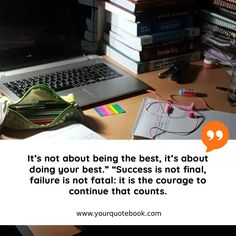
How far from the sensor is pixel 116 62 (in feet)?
4.77

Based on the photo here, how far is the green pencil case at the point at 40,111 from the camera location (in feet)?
3.38

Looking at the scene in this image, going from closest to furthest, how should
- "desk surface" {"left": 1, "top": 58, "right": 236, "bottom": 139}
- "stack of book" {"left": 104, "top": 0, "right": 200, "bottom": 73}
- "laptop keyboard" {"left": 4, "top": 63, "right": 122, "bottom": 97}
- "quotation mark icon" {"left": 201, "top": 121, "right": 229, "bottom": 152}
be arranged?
1. "quotation mark icon" {"left": 201, "top": 121, "right": 229, "bottom": 152}
2. "desk surface" {"left": 1, "top": 58, "right": 236, "bottom": 139}
3. "laptop keyboard" {"left": 4, "top": 63, "right": 122, "bottom": 97}
4. "stack of book" {"left": 104, "top": 0, "right": 200, "bottom": 73}

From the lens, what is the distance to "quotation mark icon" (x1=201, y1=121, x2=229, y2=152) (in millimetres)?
948

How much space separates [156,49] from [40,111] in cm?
52

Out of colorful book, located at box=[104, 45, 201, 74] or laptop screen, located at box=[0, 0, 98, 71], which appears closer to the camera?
laptop screen, located at box=[0, 0, 98, 71]

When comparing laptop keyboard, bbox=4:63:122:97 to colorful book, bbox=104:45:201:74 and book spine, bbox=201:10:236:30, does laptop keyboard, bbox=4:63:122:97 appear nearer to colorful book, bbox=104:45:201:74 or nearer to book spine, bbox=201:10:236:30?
colorful book, bbox=104:45:201:74

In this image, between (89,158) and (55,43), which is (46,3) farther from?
(89,158)

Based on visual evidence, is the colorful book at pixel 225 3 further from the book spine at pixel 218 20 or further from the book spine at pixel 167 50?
the book spine at pixel 167 50

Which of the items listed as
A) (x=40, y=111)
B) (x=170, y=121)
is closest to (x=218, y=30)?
(x=170, y=121)

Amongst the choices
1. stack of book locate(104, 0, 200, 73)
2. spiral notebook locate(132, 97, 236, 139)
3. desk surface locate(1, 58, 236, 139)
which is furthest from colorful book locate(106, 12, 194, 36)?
→ spiral notebook locate(132, 97, 236, 139)

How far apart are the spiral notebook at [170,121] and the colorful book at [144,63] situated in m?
0.22

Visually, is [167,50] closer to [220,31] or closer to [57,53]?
[220,31]

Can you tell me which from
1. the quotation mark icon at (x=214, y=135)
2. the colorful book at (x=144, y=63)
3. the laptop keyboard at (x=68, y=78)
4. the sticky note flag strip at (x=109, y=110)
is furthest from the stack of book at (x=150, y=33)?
the quotation mark icon at (x=214, y=135)

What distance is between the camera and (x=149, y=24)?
1.38m
